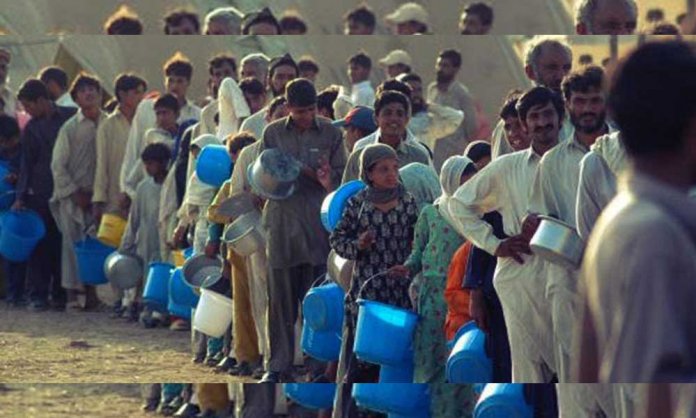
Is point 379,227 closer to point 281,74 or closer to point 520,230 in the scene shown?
point 520,230

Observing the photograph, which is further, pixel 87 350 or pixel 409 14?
pixel 409 14

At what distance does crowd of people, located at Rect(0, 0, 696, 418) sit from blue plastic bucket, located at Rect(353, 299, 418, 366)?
46 millimetres

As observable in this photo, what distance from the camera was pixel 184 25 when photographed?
10.0m

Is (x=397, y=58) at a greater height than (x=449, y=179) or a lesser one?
greater

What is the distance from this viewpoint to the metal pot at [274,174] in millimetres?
7812

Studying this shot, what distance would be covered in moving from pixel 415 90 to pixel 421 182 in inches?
51.9

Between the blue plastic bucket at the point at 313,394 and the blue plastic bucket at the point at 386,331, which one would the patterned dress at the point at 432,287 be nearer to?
the blue plastic bucket at the point at 386,331

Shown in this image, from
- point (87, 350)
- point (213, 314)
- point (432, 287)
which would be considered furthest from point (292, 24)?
point (432, 287)

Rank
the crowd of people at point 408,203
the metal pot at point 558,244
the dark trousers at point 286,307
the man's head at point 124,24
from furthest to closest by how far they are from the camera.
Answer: the man's head at point 124,24 < the dark trousers at point 286,307 < the metal pot at point 558,244 < the crowd of people at point 408,203

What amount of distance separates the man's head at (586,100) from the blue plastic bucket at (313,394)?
94 cm

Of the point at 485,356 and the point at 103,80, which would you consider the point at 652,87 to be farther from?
the point at 103,80

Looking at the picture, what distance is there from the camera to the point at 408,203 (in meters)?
6.79

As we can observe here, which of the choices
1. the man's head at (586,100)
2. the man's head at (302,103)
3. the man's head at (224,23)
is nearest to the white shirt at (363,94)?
the man's head at (302,103)

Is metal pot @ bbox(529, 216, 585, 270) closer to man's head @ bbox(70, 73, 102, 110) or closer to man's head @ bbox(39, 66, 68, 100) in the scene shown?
man's head @ bbox(70, 73, 102, 110)
